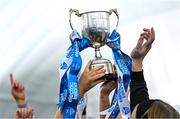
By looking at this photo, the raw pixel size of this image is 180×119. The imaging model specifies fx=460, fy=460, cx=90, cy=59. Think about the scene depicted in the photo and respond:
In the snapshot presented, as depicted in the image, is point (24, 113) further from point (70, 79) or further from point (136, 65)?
point (136, 65)

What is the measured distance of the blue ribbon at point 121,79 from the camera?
1.32 m

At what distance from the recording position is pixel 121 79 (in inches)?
51.7

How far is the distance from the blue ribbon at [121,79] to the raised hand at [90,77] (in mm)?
90

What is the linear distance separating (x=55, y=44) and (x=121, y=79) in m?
0.82

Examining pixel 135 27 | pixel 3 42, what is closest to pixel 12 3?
pixel 3 42

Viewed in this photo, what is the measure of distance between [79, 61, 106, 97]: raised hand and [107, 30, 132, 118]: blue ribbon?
0.09 meters

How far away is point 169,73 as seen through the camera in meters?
2.19

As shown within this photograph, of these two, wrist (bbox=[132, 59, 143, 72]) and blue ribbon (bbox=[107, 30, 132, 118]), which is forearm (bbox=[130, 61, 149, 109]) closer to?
wrist (bbox=[132, 59, 143, 72])

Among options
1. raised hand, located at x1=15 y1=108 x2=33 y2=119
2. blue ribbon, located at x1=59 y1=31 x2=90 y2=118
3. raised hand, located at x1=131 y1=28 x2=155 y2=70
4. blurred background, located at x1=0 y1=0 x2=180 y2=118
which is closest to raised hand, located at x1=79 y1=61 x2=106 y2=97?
blue ribbon, located at x1=59 y1=31 x2=90 y2=118

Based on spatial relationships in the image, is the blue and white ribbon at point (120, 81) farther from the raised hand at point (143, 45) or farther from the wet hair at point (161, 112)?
the wet hair at point (161, 112)

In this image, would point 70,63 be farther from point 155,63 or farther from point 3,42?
point 155,63

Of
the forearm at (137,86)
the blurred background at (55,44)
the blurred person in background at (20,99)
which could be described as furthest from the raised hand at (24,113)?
the blurred background at (55,44)

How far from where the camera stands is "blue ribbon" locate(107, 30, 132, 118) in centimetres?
132

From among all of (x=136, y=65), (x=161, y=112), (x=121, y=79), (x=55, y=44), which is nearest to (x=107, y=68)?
(x=121, y=79)
